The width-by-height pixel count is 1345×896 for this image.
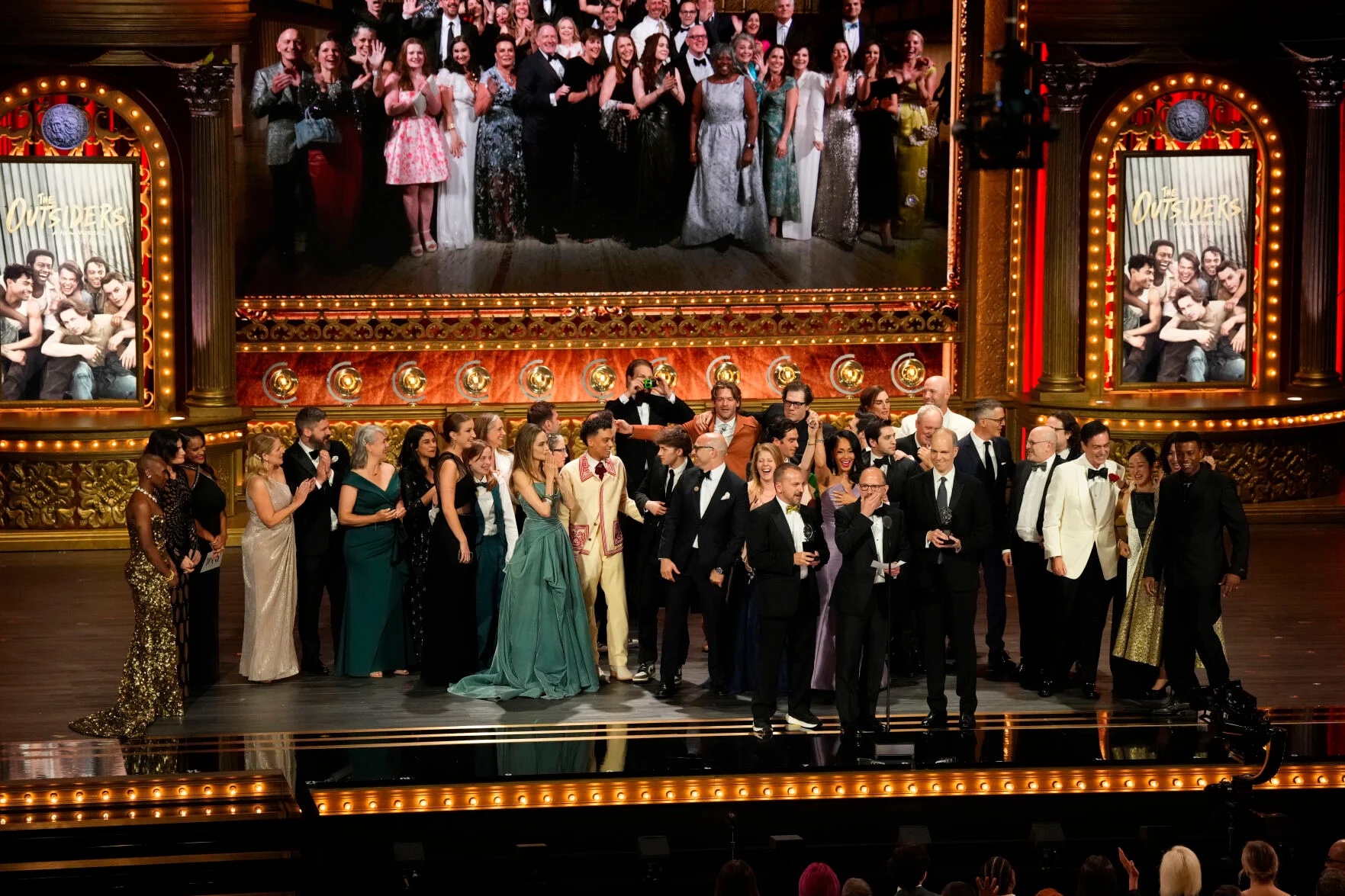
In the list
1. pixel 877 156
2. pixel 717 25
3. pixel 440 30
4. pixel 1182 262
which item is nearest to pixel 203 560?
pixel 440 30

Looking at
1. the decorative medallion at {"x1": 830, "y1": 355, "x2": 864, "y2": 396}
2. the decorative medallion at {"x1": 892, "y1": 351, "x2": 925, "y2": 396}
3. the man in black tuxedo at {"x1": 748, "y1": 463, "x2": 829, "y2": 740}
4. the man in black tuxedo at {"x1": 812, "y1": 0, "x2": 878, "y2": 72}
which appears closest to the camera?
the man in black tuxedo at {"x1": 748, "y1": 463, "x2": 829, "y2": 740}

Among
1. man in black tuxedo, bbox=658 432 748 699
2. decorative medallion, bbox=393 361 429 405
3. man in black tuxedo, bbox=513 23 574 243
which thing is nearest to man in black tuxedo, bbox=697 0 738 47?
man in black tuxedo, bbox=513 23 574 243

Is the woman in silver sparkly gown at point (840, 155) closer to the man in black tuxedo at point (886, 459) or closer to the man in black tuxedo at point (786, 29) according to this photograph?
the man in black tuxedo at point (786, 29)

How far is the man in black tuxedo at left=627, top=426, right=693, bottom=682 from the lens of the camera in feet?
33.2

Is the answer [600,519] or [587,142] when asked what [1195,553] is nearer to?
[600,519]

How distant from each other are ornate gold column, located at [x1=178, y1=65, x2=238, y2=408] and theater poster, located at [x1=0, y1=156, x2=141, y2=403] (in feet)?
1.48

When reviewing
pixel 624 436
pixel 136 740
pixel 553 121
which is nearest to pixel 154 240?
pixel 553 121

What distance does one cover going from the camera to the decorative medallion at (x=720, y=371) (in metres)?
15.5

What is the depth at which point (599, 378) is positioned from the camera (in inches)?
607

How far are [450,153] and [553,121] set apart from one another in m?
0.82

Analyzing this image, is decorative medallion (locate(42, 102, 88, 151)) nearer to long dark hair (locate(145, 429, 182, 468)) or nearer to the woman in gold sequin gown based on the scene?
long dark hair (locate(145, 429, 182, 468))

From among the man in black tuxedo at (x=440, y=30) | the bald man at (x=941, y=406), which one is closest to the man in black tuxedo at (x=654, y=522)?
the bald man at (x=941, y=406)

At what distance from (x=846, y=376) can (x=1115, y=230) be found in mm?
2369

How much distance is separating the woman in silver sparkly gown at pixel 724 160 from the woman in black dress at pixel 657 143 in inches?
5.5
